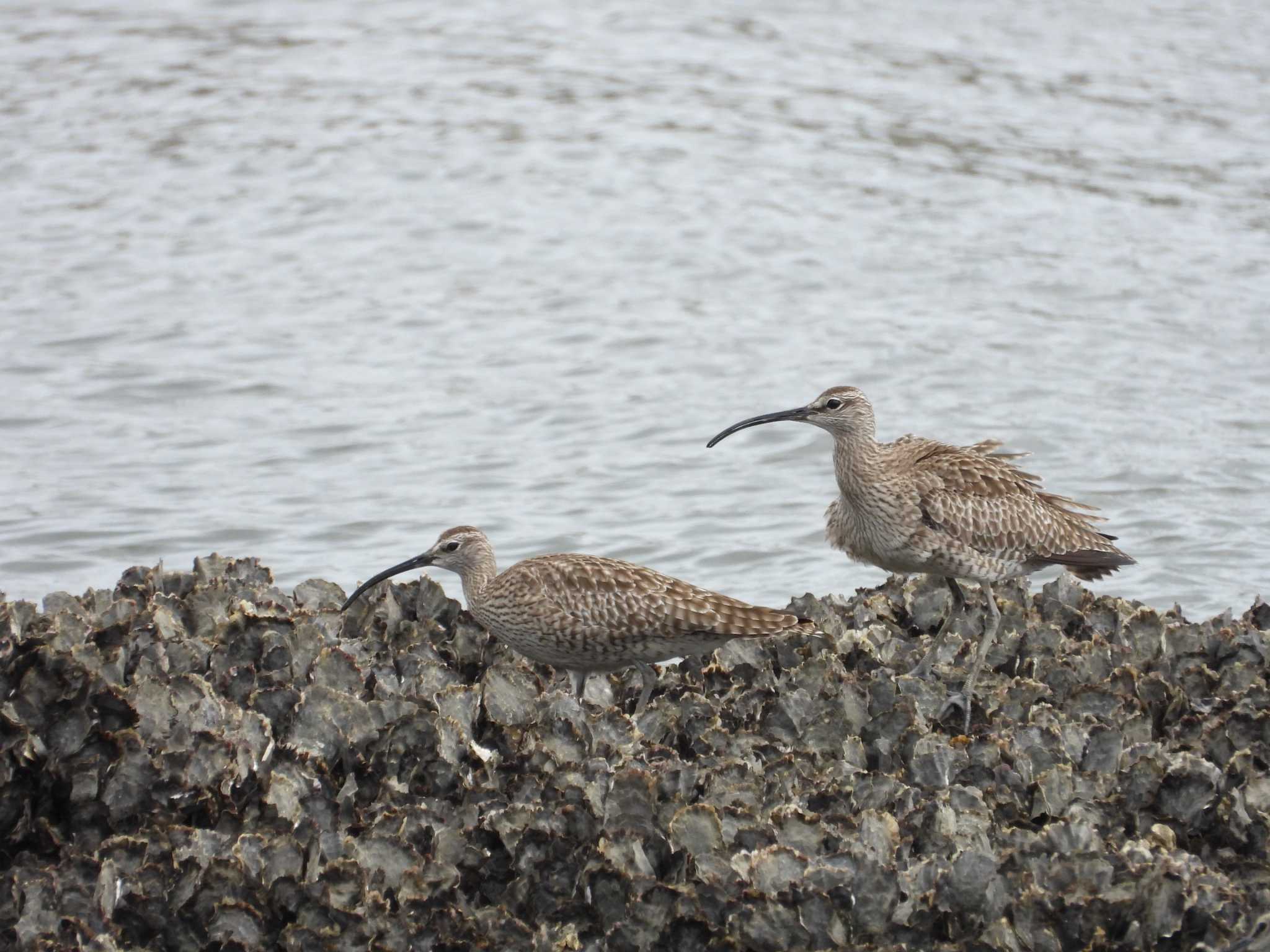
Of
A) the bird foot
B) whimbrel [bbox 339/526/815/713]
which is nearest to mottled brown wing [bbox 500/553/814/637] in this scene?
whimbrel [bbox 339/526/815/713]

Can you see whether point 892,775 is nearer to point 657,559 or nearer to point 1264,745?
point 1264,745

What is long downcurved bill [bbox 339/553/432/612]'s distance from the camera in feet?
26.4

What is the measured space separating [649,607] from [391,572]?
4.34ft

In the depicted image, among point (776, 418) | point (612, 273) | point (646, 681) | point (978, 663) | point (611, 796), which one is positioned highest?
point (776, 418)

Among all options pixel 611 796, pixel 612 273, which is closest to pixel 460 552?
pixel 611 796

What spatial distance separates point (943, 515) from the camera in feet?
26.8

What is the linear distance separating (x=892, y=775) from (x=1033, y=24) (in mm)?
19709

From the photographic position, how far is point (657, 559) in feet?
39.1

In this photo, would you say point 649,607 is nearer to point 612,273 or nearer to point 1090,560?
point 1090,560

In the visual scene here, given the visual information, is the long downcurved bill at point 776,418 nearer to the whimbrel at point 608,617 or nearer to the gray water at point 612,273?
the whimbrel at point 608,617

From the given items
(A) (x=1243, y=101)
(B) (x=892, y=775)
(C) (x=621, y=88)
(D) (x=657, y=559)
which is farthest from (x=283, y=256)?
(B) (x=892, y=775)

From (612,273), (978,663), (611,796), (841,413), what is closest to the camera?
(611,796)

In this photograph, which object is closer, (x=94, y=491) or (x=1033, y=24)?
(x=94, y=491)

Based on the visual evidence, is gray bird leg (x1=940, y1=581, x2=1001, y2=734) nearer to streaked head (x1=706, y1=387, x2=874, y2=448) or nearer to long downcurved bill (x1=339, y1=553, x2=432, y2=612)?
streaked head (x1=706, y1=387, x2=874, y2=448)
